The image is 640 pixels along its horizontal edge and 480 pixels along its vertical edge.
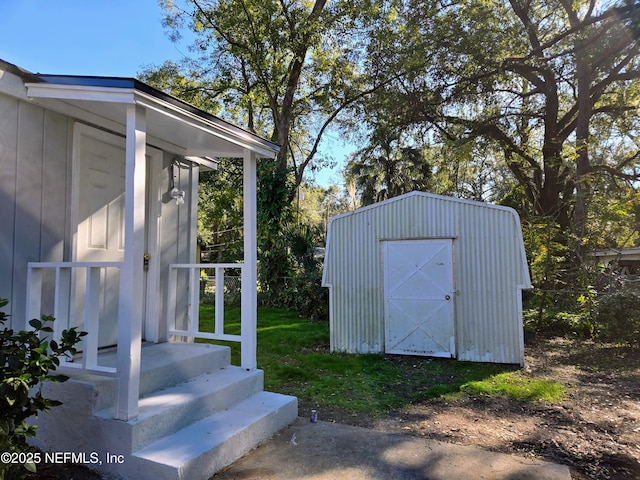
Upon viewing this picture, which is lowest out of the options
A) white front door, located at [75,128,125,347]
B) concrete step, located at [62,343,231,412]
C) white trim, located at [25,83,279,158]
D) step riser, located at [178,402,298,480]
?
step riser, located at [178,402,298,480]

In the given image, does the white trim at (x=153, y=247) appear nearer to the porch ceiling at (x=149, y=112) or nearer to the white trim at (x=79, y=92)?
the porch ceiling at (x=149, y=112)

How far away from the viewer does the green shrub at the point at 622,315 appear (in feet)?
22.3

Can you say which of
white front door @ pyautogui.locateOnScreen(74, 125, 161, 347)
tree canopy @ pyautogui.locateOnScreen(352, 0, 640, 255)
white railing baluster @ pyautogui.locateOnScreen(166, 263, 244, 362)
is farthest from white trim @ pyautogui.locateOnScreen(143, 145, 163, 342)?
tree canopy @ pyautogui.locateOnScreen(352, 0, 640, 255)

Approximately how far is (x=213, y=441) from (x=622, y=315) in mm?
7232

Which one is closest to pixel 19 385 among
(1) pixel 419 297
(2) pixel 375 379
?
(2) pixel 375 379

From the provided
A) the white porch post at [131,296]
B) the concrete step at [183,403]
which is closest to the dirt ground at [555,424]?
the concrete step at [183,403]

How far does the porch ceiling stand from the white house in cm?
1

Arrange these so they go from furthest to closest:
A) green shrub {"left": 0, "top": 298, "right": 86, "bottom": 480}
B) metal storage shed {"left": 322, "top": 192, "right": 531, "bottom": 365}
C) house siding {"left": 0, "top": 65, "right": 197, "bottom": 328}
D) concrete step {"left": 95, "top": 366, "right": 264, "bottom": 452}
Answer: metal storage shed {"left": 322, "top": 192, "right": 531, "bottom": 365}, house siding {"left": 0, "top": 65, "right": 197, "bottom": 328}, concrete step {"left": 95, "top": 366, "right": 264, "bottom": 452}, green shrub {"left": 0, "top": 298, "right": 86, "bottom": 480}

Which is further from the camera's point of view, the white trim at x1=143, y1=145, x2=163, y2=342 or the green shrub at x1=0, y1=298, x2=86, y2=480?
the white trim at x1=143, y1=145, x2=163, y2=342

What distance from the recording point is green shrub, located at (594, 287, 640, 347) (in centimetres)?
679

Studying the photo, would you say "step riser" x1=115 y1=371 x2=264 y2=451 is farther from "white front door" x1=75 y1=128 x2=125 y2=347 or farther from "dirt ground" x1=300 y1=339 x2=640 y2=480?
"white front door" x1=75 y1=128 x2=125 y2=347


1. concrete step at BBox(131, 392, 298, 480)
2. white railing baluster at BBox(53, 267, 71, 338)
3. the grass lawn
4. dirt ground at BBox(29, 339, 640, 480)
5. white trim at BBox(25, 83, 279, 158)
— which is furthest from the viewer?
the grass lawn

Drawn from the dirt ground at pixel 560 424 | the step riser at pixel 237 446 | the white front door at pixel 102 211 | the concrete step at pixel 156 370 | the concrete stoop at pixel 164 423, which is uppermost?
the white front door at pixel 102 211

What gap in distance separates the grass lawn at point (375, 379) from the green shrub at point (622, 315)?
2446 mm
